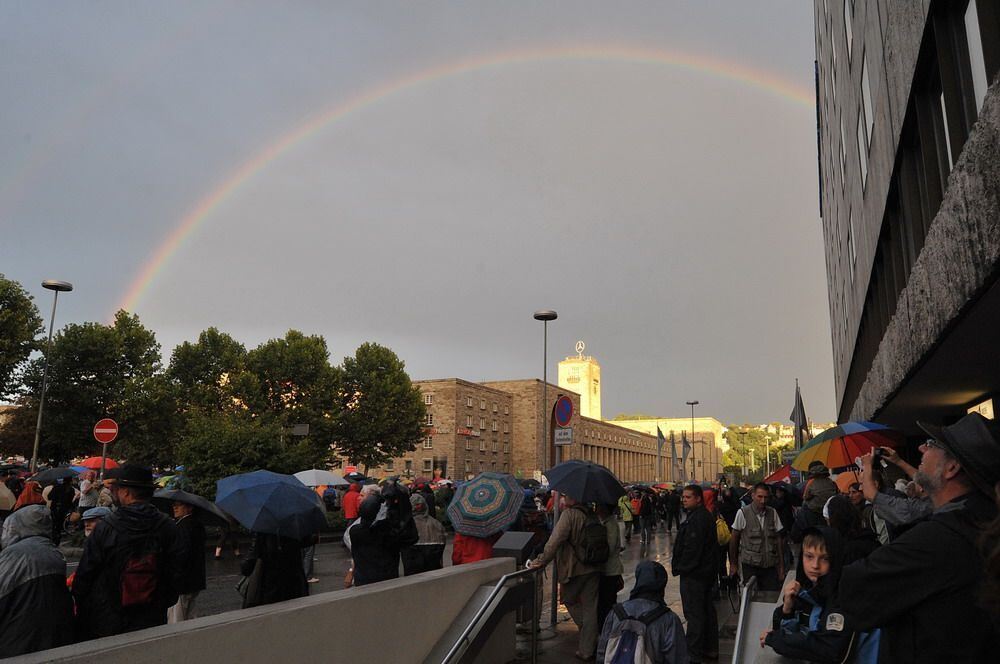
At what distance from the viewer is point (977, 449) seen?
2543 millimetres

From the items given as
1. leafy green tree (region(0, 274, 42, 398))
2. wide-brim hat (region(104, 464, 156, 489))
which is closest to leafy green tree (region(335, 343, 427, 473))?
leafy green tree (region(0, 274, 42, 398))

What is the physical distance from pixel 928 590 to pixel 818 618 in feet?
5.66

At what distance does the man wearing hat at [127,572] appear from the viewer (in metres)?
4.77

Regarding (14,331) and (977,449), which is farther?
(14,331)

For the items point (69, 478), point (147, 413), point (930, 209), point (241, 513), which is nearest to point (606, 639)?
point (241, 513)

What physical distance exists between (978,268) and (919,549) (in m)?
3.94

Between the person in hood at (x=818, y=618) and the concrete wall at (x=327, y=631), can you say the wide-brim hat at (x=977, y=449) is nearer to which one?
the person in hood at (x=818, y=618)

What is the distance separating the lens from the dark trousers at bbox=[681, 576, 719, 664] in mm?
7918

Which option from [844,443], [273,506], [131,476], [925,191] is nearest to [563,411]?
[844,443]

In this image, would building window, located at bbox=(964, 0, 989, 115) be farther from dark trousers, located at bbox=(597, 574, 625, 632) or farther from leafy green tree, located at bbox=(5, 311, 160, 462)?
leafy green tree, located at bbox=(5, 311, 160, 462)

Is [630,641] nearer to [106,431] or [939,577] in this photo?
[939,577]

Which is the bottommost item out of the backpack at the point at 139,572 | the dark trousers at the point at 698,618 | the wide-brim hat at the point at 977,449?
the dark trousers at the point at 698,618

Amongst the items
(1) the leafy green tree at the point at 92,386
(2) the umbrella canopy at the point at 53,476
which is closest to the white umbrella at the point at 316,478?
(2) the umbrella canopy at the point at 53,476

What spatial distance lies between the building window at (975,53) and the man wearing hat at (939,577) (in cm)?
530
